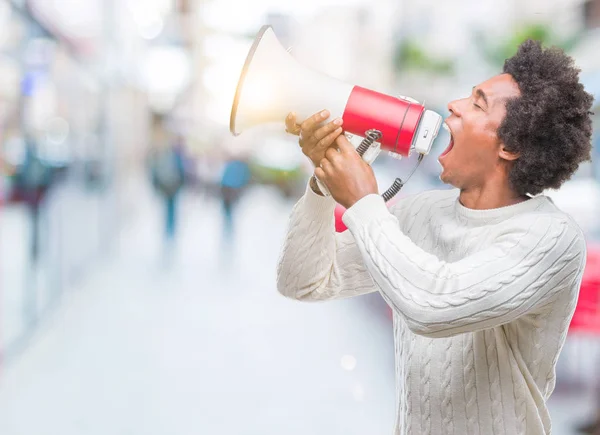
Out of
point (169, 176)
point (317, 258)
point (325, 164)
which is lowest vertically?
point (317, 258)

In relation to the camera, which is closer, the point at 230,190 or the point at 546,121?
the point at 546,121

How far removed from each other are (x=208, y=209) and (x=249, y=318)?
11.4 meters

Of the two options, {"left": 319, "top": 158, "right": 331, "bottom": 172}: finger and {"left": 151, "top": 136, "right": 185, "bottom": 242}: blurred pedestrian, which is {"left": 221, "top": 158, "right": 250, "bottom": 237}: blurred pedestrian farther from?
{"left": 319, "top": 158, "right": 331, "bottom": 172}: finger

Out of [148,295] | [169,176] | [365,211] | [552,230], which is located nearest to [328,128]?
Answer: [365,211]

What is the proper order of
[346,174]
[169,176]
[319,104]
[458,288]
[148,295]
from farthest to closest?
[169,176]
[148,295]
[319,104]
[346,174]
[458,288]

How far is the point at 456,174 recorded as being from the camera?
1.33 meters

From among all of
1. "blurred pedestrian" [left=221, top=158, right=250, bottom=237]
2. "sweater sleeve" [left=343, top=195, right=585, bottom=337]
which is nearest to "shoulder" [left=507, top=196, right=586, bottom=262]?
"sweater sleeve" [left=343, top=195, right=585, bottom=337]

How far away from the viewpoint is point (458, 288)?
44.5 inches

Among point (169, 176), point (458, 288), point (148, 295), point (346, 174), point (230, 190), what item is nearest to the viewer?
point (458, 288)

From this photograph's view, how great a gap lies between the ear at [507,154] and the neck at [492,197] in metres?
0.06

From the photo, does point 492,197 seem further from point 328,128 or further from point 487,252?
point 328,128

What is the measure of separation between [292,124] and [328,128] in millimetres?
105

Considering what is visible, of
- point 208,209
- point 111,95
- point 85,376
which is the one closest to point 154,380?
Answer: point 85,376

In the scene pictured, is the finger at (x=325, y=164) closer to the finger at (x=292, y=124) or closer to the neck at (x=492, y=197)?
the finger at (x=292, y=124)
